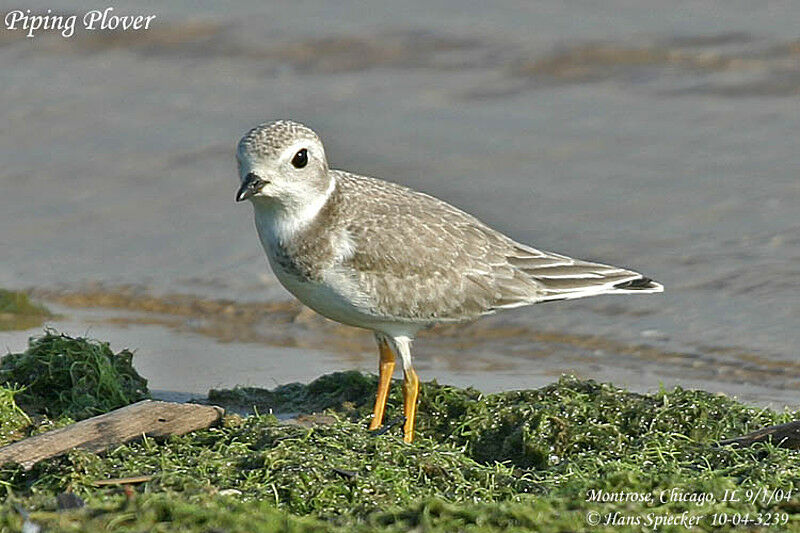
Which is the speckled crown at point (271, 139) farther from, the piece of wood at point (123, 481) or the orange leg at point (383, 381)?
the piece of wood at point (123, 481)

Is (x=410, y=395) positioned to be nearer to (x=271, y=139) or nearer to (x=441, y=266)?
(x=441, y=266)

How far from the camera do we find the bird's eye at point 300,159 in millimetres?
6407

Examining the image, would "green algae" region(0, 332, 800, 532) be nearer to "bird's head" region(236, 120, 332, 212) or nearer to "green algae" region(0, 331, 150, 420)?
"green algae" region(0, 331, 150, 420)

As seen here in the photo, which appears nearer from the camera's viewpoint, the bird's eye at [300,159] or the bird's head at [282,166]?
the bird's head at [282,166]

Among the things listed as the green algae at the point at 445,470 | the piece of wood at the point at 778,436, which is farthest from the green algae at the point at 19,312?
the piece of wood at the point at 778,436

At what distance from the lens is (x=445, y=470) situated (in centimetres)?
506

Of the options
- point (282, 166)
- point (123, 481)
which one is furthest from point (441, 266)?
point (123, 481)

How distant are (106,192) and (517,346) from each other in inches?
161

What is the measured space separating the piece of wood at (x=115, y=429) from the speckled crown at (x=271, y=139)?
4.19 feet

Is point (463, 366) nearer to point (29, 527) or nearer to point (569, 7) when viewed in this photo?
point (29, 527)

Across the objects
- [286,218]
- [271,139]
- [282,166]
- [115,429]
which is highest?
[271,139]

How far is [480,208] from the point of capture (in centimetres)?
1018

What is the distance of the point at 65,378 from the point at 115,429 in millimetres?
1180

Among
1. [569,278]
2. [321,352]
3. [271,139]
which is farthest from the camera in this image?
[321,352]
